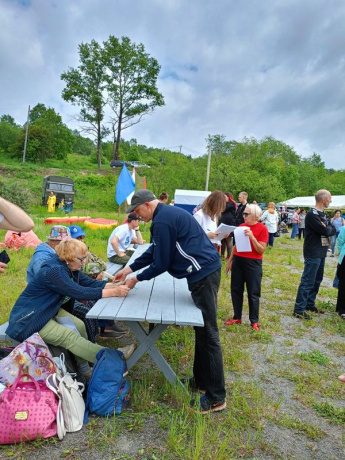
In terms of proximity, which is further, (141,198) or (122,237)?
(122,237)

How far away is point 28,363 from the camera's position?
86.7 inches

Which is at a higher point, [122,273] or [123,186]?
[123,186]

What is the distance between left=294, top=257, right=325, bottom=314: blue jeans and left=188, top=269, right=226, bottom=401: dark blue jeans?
9.19 feet

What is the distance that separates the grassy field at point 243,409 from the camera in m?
2.07

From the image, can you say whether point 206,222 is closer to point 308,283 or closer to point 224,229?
point 224,229

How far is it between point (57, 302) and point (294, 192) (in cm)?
4833

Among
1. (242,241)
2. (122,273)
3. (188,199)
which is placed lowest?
(122,273)

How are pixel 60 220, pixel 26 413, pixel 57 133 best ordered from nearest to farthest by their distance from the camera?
pixel 26 413 < pixel 60 220 < pixel 57 133

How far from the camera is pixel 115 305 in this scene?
2.58 m

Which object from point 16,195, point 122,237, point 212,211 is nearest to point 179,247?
point 122,237

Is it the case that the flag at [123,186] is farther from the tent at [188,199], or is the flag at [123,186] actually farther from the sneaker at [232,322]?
the tent at [188,199]

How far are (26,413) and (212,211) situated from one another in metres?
3.80

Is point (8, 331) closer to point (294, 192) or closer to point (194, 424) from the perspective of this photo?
point (194, 424)

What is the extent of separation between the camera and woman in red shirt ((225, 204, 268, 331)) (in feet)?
13.7
